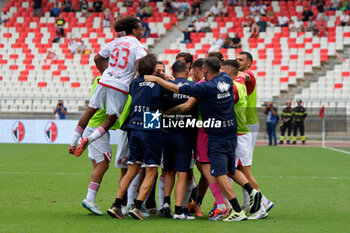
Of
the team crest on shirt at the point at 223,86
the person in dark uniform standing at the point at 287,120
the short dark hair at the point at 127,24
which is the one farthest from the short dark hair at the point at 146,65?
the person in dark uniform standing at the point at 287,120

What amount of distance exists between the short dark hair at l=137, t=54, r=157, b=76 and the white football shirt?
190 mm

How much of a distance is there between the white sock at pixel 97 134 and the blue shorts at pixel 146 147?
1.48 ft

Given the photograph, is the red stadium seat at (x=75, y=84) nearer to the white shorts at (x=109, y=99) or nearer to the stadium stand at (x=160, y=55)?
the stadium stand at (x=160, y=55)

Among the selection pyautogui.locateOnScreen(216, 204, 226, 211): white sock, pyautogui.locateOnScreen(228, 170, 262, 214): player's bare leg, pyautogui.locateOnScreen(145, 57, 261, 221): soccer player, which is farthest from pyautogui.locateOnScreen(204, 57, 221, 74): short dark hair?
pyautogui.locateOnScreen(216, 204, 226, 211): white sock

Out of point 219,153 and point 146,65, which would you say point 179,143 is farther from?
point 146,65

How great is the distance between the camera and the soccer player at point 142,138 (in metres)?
7.75

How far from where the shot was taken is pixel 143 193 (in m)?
7.70

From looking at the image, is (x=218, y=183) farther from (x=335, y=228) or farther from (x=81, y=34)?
(x=81, y=34)

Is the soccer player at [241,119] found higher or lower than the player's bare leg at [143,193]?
higher

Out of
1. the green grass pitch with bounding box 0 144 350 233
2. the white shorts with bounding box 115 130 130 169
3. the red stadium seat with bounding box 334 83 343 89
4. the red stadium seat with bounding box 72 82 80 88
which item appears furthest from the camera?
the red stadium seat with bounding box 72 82 80 88

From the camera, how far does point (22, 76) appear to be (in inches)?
1293

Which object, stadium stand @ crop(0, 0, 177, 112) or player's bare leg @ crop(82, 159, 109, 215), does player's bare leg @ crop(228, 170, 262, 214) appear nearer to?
player's bare leg @ crop(82, 159, 109, 215)

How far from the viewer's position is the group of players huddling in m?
7.72

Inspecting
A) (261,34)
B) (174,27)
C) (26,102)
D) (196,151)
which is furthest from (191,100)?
(174,27)
